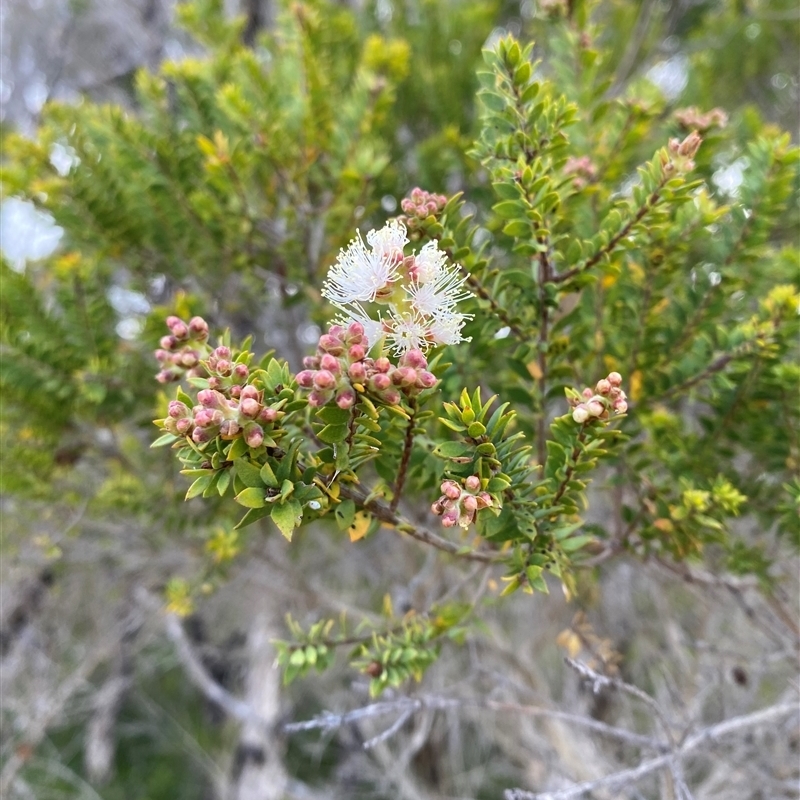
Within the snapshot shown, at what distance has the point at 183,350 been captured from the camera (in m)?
0.67

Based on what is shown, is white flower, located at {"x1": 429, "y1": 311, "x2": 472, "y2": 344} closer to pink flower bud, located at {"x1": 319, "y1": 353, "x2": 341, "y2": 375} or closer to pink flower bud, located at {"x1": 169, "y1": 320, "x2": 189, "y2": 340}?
pink flower bud, located at {"x1": 319, "y1": 353, "x2": 341, "y2": 375}

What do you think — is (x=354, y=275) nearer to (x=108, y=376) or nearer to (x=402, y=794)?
(x=108, y=376)

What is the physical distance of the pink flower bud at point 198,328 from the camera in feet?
2.14

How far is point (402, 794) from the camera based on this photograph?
187 cm

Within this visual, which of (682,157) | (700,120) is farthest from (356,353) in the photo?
(700,120)

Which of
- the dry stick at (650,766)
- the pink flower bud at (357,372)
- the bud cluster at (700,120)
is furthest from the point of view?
the bud cluster at (700,120)

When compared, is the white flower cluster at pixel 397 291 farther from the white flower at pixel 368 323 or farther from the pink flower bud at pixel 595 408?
the pink flower bud at pixel 595 408

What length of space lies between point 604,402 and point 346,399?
25 cm

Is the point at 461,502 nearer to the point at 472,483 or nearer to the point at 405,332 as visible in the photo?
the point at 472,483

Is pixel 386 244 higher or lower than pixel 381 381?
higher

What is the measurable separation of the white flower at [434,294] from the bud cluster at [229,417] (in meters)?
0.18

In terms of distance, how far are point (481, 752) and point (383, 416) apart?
2.63 meters

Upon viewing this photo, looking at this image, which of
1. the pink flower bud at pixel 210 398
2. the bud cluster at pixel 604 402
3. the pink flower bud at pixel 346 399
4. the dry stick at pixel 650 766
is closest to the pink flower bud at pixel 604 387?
the bud cluster at pixel 604 402

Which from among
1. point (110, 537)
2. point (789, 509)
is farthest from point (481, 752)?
point (789, 509)
